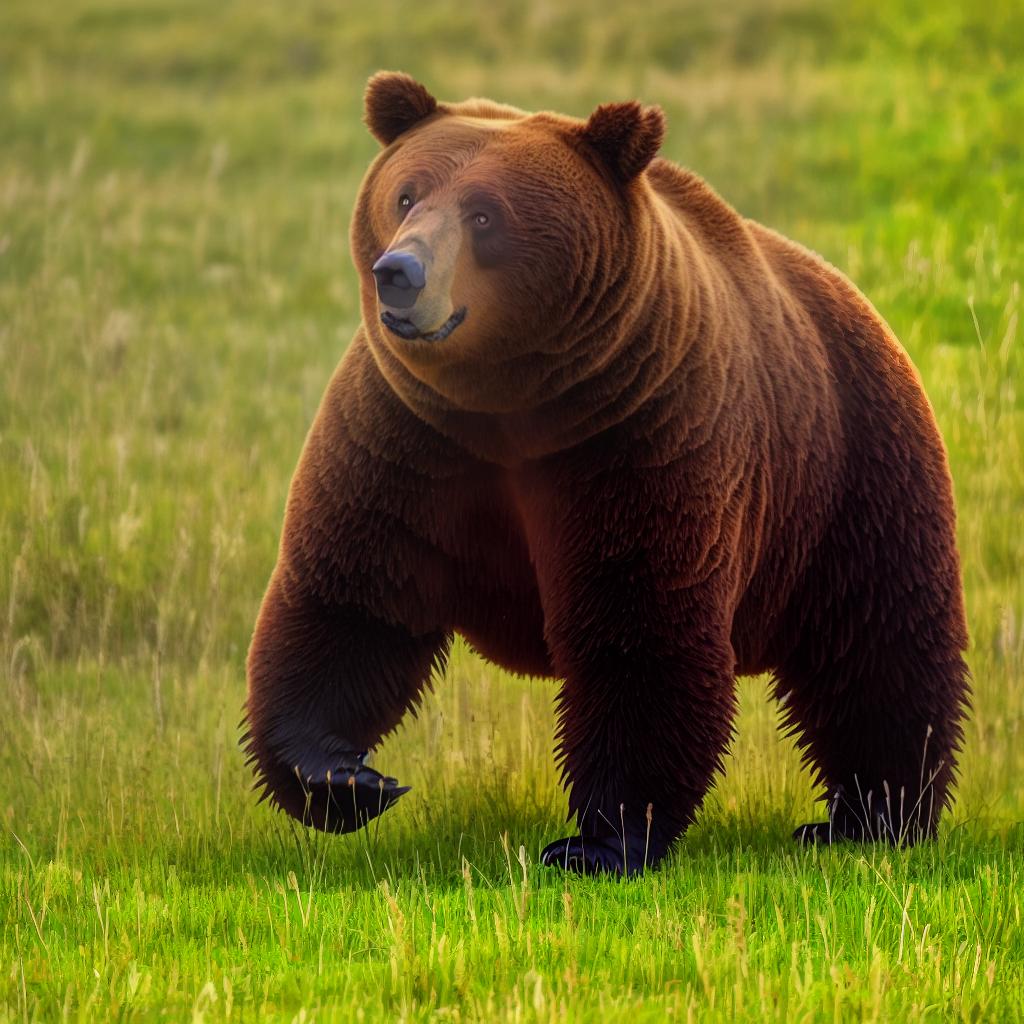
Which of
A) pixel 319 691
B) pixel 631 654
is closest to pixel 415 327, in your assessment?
pixel 631 654

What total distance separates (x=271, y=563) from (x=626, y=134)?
354 centimetres

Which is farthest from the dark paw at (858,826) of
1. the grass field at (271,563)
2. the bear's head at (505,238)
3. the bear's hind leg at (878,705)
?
the bear's head at (505,238)

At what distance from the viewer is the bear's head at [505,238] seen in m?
4.34

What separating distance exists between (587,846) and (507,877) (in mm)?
230

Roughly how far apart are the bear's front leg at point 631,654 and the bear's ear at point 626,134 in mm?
799

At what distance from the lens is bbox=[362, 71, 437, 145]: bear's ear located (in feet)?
15.3

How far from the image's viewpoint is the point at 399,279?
4059 mm

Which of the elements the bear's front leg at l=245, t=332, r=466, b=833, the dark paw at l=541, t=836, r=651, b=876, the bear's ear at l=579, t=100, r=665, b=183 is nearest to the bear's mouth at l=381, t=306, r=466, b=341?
the bear's front leg at l=245, t=332, r=466, b=833

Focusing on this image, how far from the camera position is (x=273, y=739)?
505cm

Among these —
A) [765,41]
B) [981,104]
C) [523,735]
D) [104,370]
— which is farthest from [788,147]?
[523,735]

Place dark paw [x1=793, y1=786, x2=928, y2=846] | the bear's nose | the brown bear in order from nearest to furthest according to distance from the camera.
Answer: the bear's nose
the brown bear
dark paw [x1=793, y1=786, x2=928, y2=846]

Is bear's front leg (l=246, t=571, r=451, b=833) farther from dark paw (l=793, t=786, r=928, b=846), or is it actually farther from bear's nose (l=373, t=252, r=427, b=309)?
dark paw (l=793, t=786, r=928, b=846)

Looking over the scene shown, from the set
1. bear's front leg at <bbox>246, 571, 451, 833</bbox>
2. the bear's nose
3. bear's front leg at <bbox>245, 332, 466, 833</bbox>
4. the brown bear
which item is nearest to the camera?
the bear's nose

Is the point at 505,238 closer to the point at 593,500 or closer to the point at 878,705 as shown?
the point at 593,500
